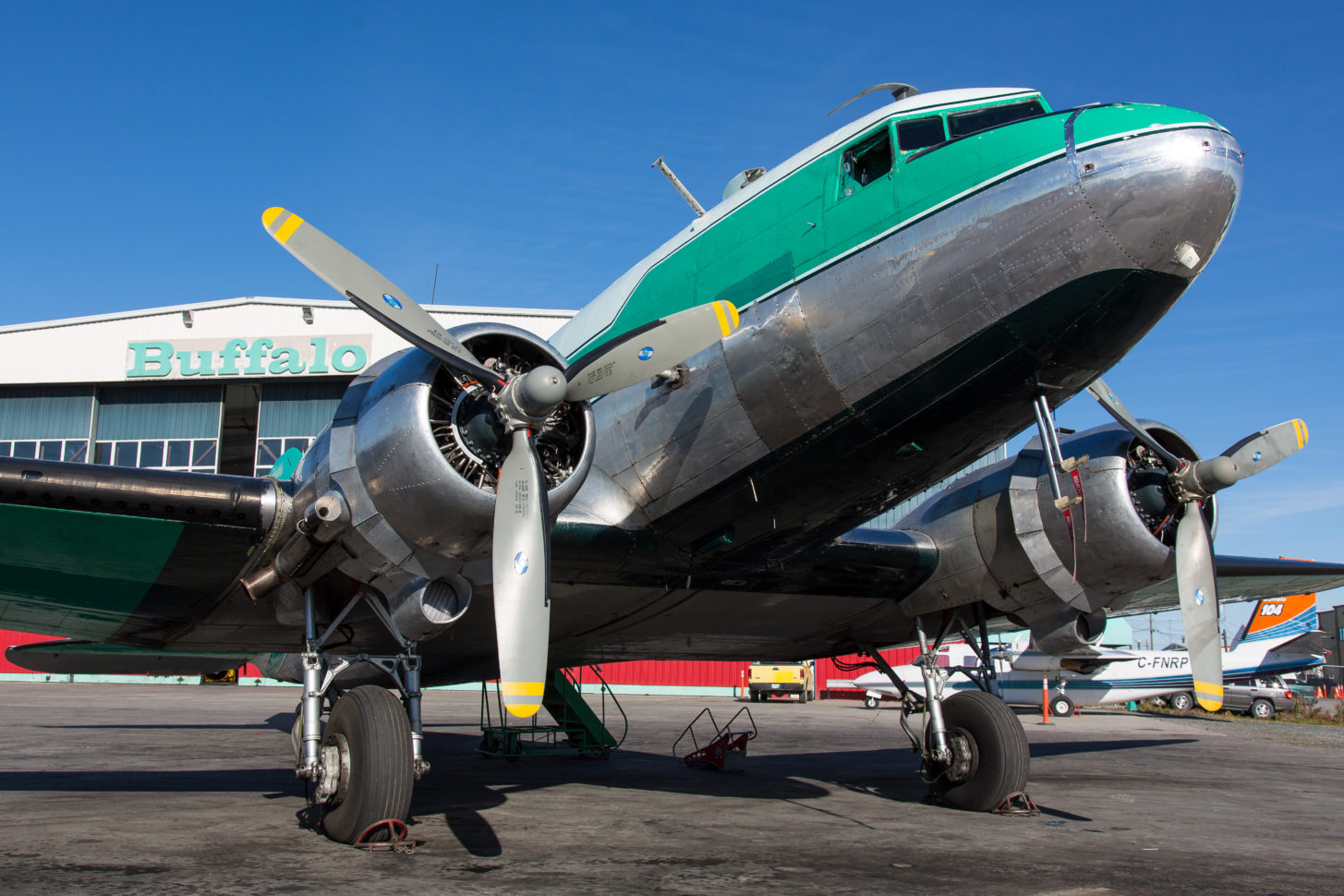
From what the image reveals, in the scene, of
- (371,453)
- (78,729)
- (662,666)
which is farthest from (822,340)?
(662,666)

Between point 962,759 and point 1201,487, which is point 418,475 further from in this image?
point 1201,487

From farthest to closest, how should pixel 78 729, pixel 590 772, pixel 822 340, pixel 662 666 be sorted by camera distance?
pixel 662 666 < pixel 78 729 < pixel 590 772 < pixel 822 340

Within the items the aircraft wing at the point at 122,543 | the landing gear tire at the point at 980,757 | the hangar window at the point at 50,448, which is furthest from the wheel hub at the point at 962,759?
the hangar window at the point at 50,448

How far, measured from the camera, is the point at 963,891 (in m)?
6.03

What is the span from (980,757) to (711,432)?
4725 millimetres

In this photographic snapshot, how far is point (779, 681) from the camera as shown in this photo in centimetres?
4016

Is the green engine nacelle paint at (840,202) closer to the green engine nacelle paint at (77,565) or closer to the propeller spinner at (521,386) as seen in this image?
the propeller spinner at (521,386)

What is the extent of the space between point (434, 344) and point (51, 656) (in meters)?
7.64

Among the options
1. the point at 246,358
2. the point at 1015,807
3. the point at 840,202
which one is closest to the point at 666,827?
the point at 1015,807

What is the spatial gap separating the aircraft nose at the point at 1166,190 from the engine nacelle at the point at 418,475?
399 centimetres

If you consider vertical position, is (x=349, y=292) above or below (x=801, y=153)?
below

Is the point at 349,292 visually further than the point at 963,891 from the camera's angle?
Yes

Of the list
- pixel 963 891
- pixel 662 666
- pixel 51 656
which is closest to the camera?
pixel 963 891

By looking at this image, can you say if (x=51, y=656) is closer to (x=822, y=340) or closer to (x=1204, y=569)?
(x=822, y=340)
